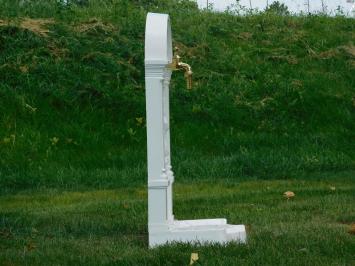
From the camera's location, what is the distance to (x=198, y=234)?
17.5ft

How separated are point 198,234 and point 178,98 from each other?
7267 mm

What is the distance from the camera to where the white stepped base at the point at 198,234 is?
17.4 ft

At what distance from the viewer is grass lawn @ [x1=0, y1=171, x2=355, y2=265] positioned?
4.91 m

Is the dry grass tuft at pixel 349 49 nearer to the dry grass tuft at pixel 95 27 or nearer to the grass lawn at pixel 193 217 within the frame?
the dry grass tuft at pixel 95 27

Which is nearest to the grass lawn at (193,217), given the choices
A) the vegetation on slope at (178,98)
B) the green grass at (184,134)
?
the green grass at (184,134)

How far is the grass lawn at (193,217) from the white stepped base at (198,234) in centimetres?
11

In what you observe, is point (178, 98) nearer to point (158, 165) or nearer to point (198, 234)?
point (158, 165)

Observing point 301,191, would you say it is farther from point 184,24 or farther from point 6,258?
point 184,24

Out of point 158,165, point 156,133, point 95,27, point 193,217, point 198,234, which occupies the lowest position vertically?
point 193,217

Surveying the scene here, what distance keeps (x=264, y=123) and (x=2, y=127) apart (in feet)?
12.4

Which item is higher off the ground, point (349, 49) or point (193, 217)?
point (349, 49)

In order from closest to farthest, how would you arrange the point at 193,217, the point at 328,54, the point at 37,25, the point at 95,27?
the point at 193,217, the point at 37,25, the point at 95,27, the point at 328,54

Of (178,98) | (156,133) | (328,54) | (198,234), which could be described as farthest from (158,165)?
(328,54)

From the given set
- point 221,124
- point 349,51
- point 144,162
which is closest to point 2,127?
point 144,162
